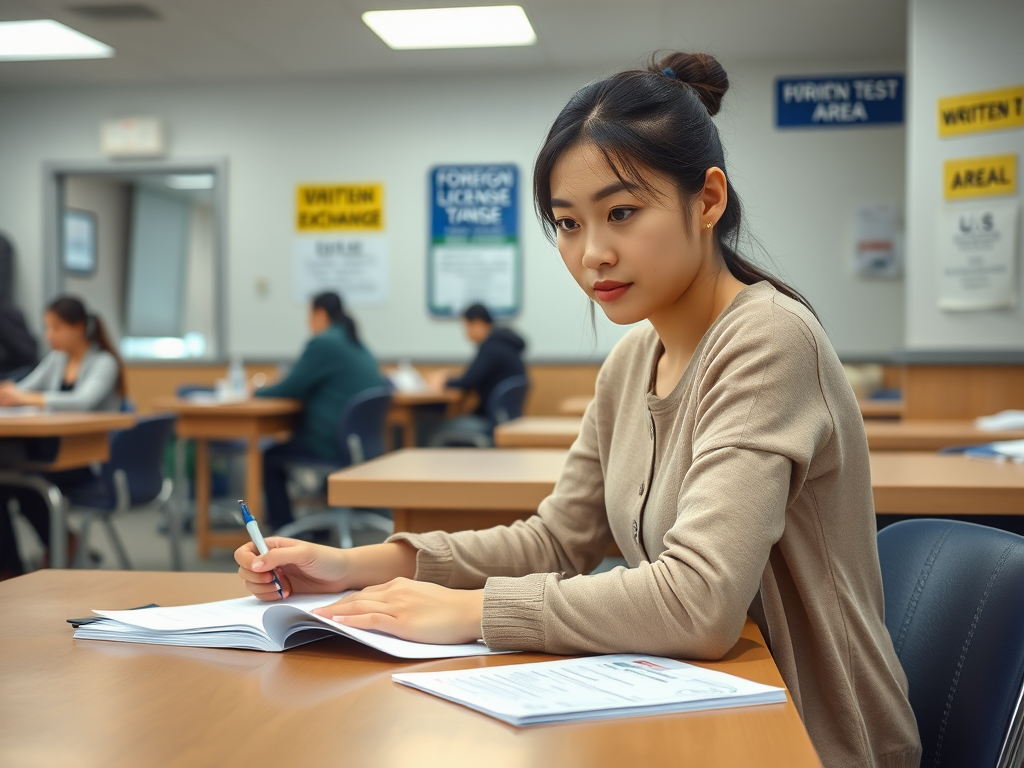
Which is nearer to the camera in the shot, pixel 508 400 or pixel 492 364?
pixel 508 400

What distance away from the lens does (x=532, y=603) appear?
897 millimetres

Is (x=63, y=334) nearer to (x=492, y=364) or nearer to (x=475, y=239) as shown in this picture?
(x=492, y=364)

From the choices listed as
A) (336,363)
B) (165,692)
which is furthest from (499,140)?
(165,692)

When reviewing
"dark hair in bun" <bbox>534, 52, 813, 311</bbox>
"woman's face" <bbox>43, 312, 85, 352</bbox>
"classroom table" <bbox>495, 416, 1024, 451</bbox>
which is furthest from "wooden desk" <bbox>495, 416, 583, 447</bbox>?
"woman's face" <bbox>43, 312, 85, 352</bbox>

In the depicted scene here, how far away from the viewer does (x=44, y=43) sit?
604cm

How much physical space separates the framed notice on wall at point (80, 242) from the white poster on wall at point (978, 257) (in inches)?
239

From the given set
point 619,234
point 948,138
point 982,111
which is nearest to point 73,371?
point 948,138

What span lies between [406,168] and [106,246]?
341 cm

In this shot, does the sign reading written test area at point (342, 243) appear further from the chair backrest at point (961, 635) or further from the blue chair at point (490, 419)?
the chair backrest at point (961, 635)

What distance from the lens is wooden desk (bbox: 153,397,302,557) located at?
15.1 feet

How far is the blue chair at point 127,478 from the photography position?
149 inches

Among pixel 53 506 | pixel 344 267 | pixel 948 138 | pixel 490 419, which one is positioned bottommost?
pixel 53 506

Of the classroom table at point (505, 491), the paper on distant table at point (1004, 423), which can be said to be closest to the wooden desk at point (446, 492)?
the classroom table at point (505, 491)

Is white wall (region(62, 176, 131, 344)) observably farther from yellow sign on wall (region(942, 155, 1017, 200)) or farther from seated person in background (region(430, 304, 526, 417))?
yellow sign on wall (region(942, 155, 1017, 200))
